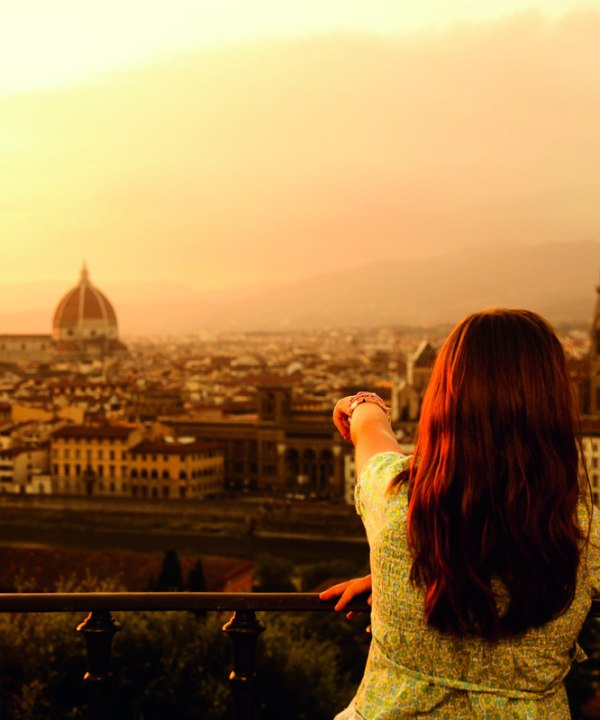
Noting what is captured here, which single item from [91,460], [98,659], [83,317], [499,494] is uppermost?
[83,317]

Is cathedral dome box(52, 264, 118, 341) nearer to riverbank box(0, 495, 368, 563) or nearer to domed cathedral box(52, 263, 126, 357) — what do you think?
domed cathedral box(52, 263, 126, 357)

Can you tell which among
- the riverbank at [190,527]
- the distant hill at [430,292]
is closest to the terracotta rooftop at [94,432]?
the riverbank at [190,527]

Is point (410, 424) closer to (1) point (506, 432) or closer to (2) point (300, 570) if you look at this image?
(2) point (300, 570)

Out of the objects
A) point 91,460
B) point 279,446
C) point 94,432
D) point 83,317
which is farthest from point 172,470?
point 83,317

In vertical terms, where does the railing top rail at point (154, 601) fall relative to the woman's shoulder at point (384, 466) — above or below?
below

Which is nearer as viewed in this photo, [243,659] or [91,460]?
[243,659]

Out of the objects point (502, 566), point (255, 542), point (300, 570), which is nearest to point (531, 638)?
point (502, 566)

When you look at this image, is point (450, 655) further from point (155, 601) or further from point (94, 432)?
point (94, 432)

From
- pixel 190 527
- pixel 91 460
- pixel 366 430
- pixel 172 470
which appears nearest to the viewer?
pixel 366 430

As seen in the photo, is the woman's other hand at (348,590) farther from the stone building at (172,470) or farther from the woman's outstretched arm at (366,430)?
the stone building at (172,470)
